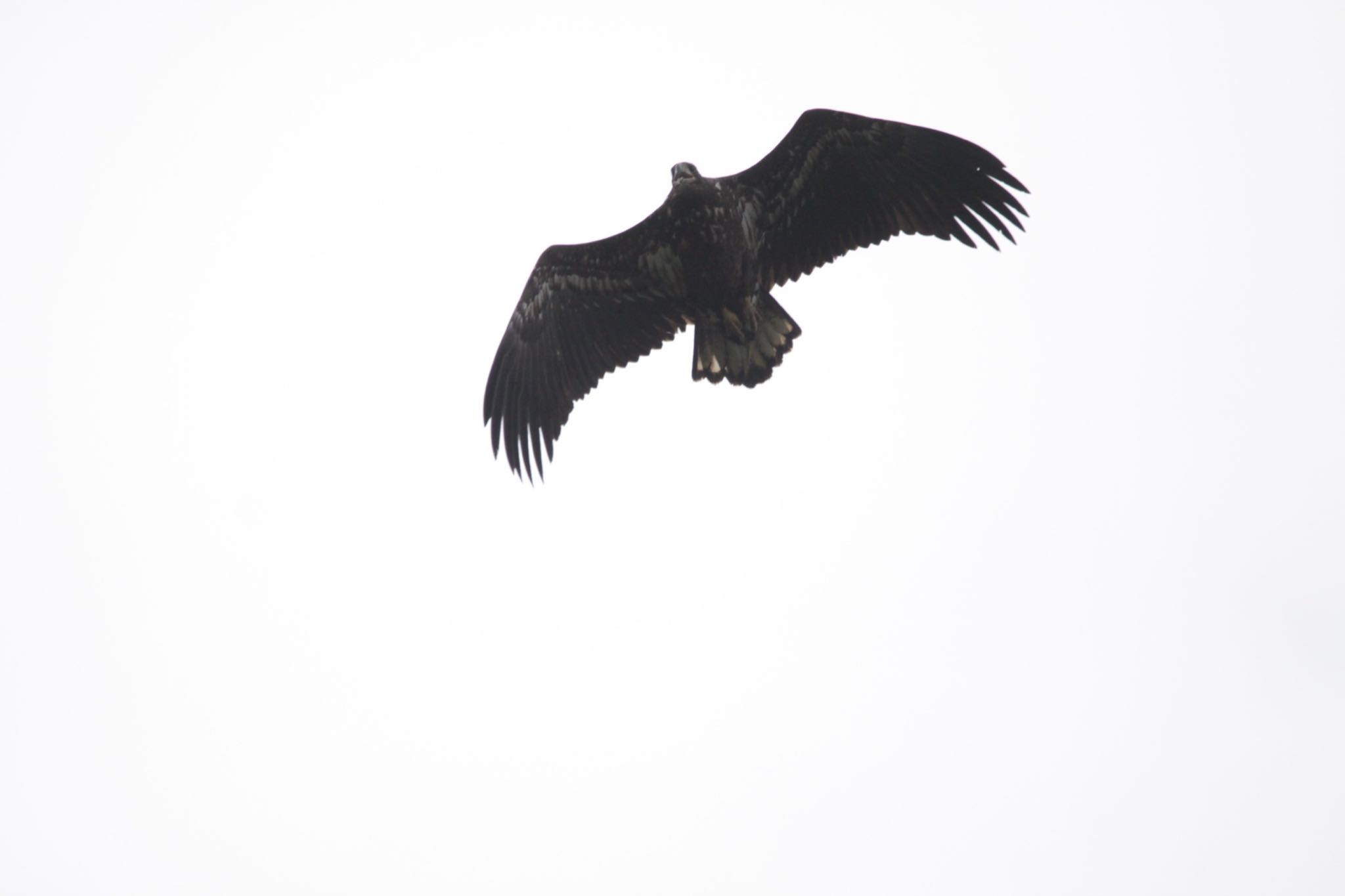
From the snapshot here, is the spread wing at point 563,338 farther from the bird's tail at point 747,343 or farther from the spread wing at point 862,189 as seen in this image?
the spread wing at point 862,189

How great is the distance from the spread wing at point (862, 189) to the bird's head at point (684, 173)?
1.21 ft

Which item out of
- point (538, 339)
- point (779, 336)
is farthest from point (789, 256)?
point (538, 339)

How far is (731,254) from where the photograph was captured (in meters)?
12.1

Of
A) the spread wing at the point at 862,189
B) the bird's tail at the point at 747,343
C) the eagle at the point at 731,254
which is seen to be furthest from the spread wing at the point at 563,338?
the spread wing at the point at 862,189

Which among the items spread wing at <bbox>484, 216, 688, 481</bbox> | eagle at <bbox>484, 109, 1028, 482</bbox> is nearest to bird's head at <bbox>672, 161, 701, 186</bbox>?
eagle at <bbox>484, 109, 1028, 482</bbox>

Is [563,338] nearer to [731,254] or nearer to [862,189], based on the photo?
[731,254]

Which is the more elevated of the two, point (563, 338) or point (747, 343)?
point (563, 338)

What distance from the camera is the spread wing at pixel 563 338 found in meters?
12.8

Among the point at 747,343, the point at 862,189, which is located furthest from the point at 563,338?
the point at 862,189

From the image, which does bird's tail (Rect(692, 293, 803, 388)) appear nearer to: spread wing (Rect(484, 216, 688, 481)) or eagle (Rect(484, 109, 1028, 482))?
eagle (Rect(484, 109, 1028, 482))

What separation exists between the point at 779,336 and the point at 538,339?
220 cm

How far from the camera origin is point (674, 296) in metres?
12.8

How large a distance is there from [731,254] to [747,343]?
95 centimetres

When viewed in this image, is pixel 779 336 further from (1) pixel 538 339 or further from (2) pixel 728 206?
(1) pixel 538 339
